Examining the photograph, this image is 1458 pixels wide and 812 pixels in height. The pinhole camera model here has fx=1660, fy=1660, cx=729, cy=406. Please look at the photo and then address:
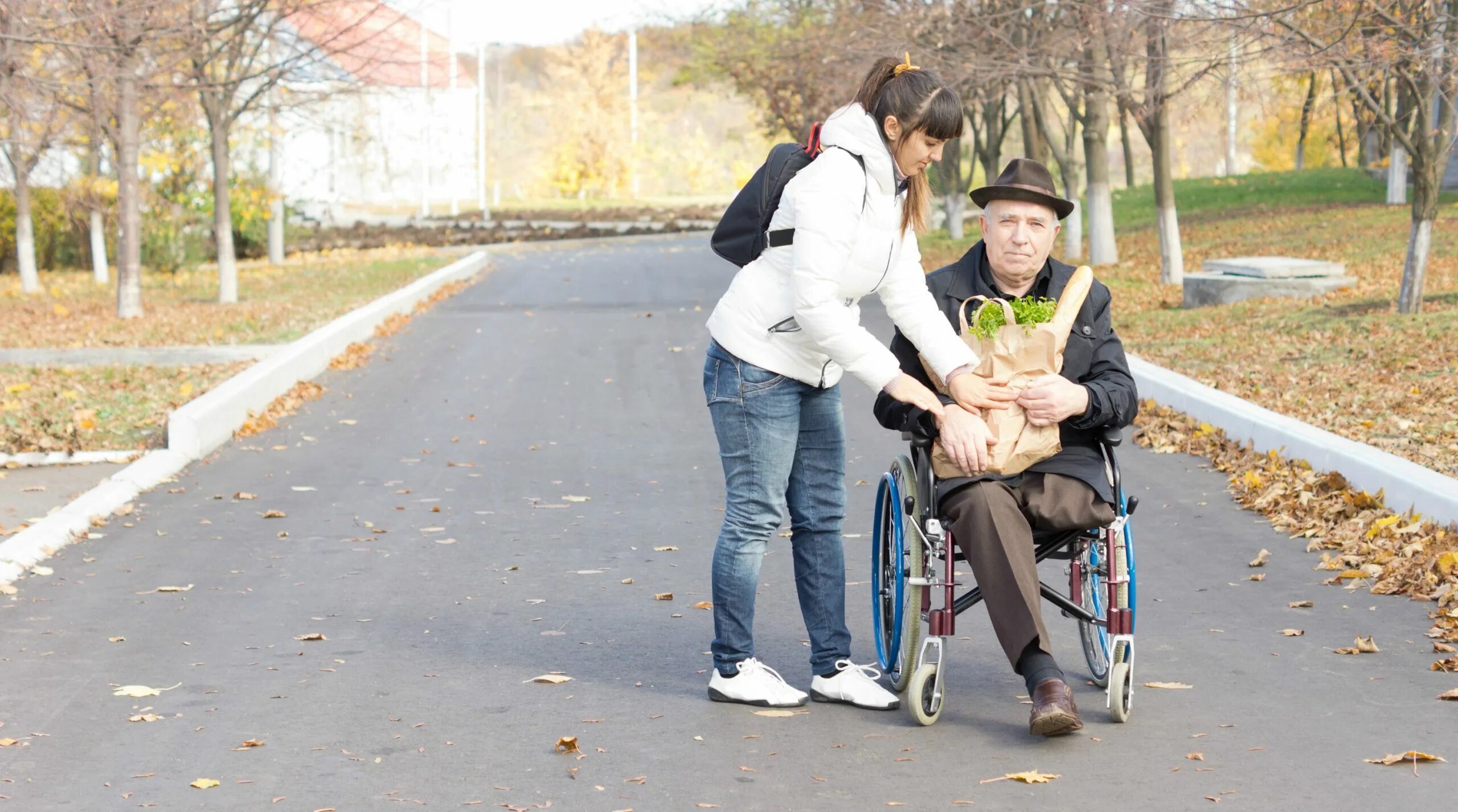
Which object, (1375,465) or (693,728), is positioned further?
(1375,465)

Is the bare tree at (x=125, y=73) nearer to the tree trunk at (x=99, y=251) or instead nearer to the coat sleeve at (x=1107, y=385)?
the tree trunk at (x=99, y=251)

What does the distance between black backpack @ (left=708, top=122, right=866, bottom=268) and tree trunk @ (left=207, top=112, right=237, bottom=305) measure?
1667 cm

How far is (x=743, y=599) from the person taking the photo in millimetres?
5000

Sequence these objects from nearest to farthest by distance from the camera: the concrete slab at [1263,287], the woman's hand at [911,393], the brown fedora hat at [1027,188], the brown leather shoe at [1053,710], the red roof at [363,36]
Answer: the brown leather shoe at [1053,710]
the woman's hand at [911,393]
the brown fedora hat at [1027,188]
the concrete slab at [1263,287]
the red roof at [363,36]

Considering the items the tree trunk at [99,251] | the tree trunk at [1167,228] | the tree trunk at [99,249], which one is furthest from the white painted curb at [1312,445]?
the tree trunk at [99,251]

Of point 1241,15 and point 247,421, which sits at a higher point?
point 1241,15

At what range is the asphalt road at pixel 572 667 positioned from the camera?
14.3 ft

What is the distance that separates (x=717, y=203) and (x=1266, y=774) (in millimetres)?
52172

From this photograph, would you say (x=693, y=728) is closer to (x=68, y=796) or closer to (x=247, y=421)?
(x=68, y=796)

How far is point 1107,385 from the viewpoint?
4938 mm

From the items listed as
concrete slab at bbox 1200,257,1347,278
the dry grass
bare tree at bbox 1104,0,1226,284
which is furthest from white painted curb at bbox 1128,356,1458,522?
the dry grass

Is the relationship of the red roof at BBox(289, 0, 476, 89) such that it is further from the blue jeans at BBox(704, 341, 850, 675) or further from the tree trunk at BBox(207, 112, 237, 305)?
the blue jeans at BBox(704, 341, 850, 675)

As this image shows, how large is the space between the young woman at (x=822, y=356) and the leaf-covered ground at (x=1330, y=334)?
4.14 meters

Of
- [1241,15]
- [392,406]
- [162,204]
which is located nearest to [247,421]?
[392,406]
